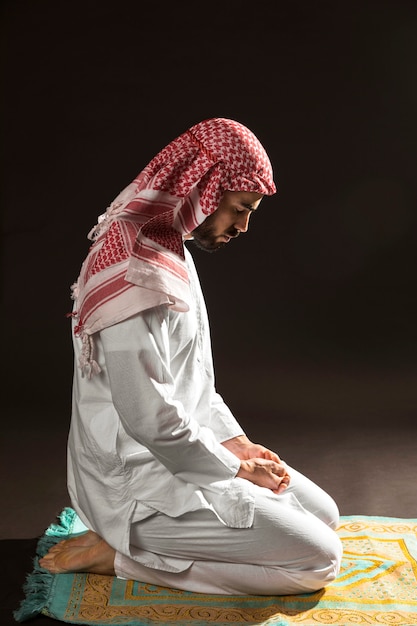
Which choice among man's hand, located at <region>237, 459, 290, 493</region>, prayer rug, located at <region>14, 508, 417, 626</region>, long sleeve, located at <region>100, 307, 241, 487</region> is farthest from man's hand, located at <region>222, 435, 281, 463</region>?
prayer rug, located at <region>14, 508, 417, 626</region>

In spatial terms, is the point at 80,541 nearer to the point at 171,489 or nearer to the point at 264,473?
the point at 171,489

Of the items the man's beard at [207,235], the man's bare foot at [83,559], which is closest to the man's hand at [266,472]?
the man's bare foot at [83,559]

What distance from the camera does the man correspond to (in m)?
3.29

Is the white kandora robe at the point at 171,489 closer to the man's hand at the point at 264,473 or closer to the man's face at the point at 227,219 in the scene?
the man's hand at the point at 264,473

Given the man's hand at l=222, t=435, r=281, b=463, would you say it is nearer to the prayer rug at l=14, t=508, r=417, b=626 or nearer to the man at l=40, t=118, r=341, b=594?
the man at l=40, t=118, r=341, b=594

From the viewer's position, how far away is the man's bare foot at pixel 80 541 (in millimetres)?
3734

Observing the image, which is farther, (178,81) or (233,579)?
(178,81)

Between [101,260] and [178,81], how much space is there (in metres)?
3.19

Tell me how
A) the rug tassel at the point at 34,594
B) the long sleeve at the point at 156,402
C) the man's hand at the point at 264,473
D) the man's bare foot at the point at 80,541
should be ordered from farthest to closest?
1. the man's bare foot at the point at 80,541
2. the man's hand at the point at 264,473
3. the rug tassel at the point at 34,594
4. the long sleeve at the point at 156,402

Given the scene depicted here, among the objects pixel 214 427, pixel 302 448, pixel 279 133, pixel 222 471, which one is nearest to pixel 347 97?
pixel 279 133

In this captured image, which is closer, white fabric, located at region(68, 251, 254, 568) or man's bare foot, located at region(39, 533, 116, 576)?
white fabric, located at region(68, 251, 254, 568)

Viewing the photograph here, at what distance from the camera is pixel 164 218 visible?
3.35m

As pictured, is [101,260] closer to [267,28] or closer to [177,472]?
[177,472]

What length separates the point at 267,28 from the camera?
647cm
